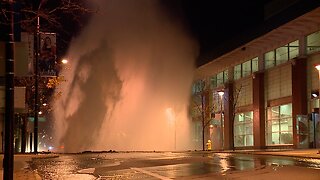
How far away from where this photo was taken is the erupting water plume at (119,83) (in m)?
57.1

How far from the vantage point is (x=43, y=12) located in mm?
11180

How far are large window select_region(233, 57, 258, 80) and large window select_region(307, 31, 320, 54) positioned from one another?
10716 mm

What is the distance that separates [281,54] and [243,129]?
11980mm

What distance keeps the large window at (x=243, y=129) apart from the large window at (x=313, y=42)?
13367mm

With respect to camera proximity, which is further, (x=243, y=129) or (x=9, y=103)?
(x=243, y=129)

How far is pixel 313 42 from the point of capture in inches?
1645

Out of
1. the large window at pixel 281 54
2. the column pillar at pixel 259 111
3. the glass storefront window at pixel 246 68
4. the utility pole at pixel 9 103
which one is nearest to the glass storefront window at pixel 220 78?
the glass storefront window at pixel 246 68

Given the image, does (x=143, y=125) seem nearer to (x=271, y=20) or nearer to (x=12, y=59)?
(x=271, y=20)

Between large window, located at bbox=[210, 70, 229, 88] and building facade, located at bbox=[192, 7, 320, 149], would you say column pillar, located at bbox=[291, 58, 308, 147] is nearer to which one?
building facade, located at bbox=[192, 7, 320, 149]

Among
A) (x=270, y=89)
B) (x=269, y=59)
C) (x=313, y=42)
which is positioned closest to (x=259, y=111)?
(x=270, y=89)

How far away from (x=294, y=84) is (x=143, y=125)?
23.3 m

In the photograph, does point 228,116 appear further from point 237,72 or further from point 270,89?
point 270,89

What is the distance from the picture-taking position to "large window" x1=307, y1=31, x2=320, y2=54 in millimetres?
40938

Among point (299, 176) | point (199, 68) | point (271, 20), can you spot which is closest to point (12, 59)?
point (299, 176)
